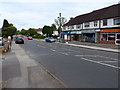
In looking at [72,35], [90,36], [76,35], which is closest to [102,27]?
[90,36]

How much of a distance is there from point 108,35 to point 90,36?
7.62 m

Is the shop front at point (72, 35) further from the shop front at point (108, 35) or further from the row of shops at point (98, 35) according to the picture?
the shop front at point (108, 35)

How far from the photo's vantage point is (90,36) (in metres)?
41.8

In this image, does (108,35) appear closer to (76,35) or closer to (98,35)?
(98,35)

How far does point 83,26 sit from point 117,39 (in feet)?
49.7

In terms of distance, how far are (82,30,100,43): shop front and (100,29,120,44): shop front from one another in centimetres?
150

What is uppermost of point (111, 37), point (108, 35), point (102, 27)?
point (102, 27)

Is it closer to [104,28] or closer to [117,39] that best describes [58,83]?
[117,39]

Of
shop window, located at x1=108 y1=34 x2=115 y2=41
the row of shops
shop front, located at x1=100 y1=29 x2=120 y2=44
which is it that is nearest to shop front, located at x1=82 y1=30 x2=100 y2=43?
the row of shops

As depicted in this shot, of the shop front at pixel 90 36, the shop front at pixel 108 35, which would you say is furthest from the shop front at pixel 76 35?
the shop front at pixel 108 35

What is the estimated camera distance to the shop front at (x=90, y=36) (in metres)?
38.3

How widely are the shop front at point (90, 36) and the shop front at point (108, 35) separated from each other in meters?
1.50


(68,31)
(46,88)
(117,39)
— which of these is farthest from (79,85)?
(68,31)

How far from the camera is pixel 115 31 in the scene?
31844 millimetres
